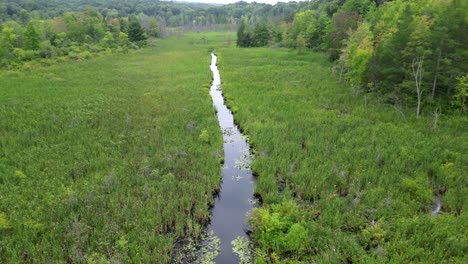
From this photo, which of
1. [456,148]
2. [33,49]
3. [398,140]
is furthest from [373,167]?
[33,49]

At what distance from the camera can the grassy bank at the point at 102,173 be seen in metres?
12.0

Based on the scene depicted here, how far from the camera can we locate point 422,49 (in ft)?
81.0

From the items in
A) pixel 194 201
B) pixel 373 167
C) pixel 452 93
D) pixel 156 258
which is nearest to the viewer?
pixel 156 258

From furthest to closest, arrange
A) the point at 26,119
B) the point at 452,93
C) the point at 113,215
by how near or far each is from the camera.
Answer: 1. the point at 452,93
2. the point at 26,119
3. the point at 113,215

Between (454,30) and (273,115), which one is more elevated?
(454,30)

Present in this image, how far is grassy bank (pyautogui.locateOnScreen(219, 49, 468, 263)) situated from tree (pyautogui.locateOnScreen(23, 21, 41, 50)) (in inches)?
1821

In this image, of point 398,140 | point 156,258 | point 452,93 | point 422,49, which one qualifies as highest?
point 422,49

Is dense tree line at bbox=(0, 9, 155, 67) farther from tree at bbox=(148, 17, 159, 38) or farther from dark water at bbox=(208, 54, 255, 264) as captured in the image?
dark water at bbox=(208, 54, 255, 264)

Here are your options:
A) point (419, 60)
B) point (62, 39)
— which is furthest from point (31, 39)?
point (419, 60)

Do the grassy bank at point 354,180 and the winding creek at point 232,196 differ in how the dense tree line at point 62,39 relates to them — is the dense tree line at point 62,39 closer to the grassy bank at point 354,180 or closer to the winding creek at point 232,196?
the grassy bank at point 354,180

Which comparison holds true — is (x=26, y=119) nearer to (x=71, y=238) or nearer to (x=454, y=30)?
(x=71, y=238)

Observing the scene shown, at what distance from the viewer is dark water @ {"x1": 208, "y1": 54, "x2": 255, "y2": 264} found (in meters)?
13.4

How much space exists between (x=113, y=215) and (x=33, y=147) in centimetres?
952

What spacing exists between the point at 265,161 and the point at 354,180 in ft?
16.5
